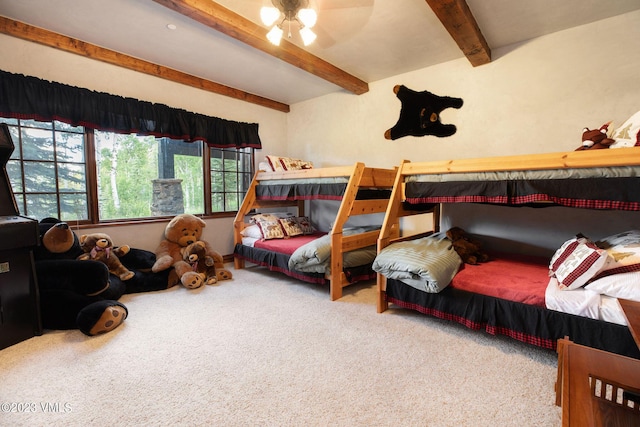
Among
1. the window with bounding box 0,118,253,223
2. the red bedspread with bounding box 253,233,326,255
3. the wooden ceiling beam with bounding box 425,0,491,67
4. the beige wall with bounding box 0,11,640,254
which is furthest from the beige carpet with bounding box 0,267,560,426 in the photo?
the wooden ceiling beam with bounding box 425,0,491,67

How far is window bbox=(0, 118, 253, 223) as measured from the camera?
8.49ft

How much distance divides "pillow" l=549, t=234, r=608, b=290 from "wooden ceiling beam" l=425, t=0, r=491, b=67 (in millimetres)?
1713

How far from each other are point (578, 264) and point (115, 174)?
3993mm

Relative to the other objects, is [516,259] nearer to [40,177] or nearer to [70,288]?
[70,288]

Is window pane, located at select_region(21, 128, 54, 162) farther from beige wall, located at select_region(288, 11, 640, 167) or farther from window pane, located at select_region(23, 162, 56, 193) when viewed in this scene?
beige wall, located at select_region(288, 11, 640, 167)

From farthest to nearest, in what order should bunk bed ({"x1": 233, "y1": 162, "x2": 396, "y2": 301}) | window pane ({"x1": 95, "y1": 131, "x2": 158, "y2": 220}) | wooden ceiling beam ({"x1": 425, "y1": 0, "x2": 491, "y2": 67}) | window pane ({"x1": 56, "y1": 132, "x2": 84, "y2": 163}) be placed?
window pane ({"x1": 95, "y1": 131, "x2": 158, "y2": 220}), window pane ({"x1": 56, "y1": 132, "x2": 84, "y2": 163}), bunk bed ({"x1": 233, "y1": 162, "x2": 396, "y2": 301}), wooden ceiling beam ({"x1": 425, "y1": 0, "x2": 491, "y2": 67})

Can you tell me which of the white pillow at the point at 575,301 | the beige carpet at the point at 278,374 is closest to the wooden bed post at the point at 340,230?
the beige carpet at the point at 278,374

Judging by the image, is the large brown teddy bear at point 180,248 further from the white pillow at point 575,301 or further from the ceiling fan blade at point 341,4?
the white pillow at point 575,301

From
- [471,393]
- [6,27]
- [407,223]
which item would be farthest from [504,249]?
[6,27]

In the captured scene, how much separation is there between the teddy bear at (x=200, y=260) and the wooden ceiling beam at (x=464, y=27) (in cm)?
294

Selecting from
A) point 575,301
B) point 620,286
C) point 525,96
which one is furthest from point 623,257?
point 525,96

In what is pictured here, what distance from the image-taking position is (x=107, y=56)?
280cm

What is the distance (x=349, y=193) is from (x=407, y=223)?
126 cm

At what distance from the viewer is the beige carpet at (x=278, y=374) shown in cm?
128
